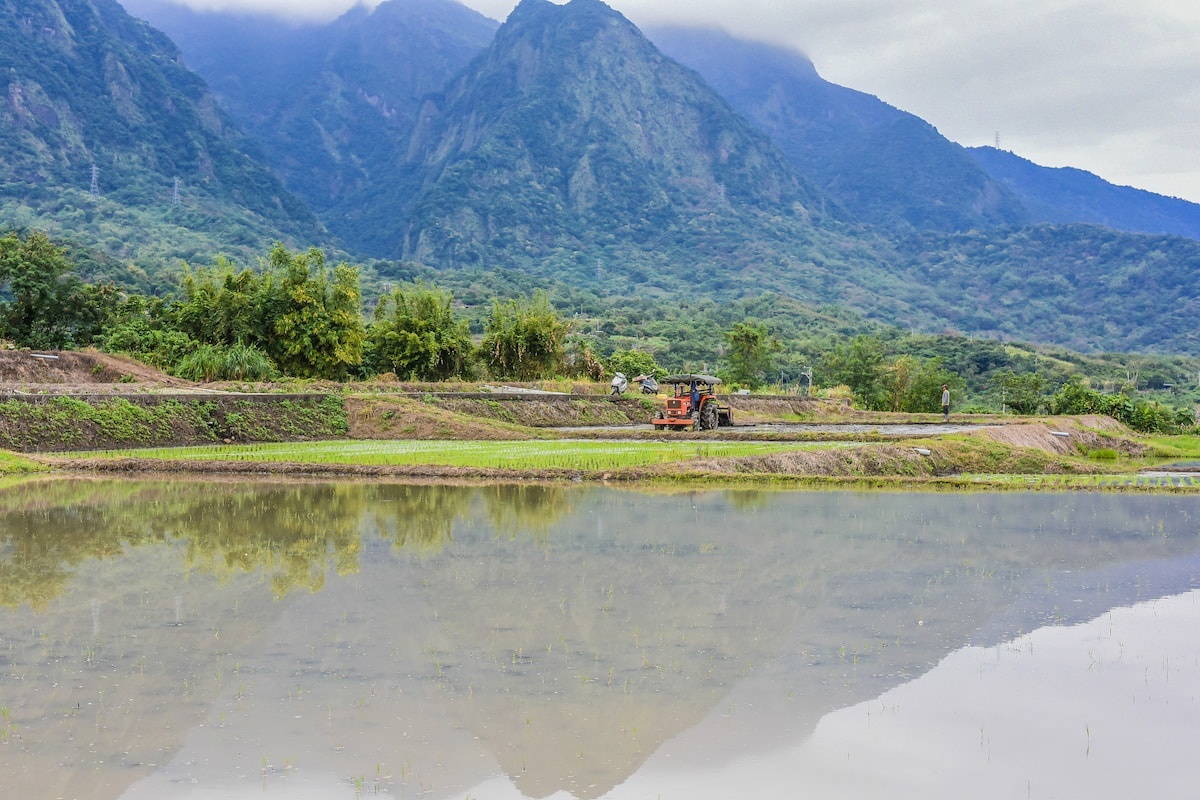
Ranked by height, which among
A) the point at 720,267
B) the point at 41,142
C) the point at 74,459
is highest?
the point at 41,142

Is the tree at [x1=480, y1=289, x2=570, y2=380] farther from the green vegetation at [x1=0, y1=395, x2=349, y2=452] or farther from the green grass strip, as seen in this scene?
the green grass strip

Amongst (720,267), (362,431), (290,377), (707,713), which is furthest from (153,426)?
(720,267)

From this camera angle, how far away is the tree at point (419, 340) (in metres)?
40.3

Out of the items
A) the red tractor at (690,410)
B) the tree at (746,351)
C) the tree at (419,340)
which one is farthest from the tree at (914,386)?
the red tractor at (690,410)

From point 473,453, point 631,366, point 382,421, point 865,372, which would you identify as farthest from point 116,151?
point 473,453

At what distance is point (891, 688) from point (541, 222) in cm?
18379

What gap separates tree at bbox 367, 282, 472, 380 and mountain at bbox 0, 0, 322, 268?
82.9m

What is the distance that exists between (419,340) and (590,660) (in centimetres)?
3343

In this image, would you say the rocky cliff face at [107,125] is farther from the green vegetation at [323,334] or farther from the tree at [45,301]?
the green vegetation at [323,334]

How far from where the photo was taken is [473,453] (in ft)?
74.6

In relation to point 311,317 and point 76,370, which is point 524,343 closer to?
point 311,317

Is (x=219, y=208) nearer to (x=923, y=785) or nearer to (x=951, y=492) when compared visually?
(x=951, y=492)

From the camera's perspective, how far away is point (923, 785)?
18.5 ft

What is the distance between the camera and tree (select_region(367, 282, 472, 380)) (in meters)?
40.3
